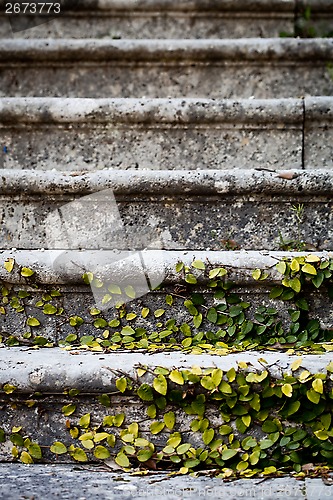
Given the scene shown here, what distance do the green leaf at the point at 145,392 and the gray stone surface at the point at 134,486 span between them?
0.17m

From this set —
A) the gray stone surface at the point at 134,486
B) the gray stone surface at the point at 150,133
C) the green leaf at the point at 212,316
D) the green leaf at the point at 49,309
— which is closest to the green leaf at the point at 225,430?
the gray stone surface at the point at 134,486

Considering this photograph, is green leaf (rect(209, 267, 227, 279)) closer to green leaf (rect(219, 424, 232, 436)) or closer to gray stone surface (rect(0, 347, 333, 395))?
gray stone surface (rect(0, 347, 333, 395))

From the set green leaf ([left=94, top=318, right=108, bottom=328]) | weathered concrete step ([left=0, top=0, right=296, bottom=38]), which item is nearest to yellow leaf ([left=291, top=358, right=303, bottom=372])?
green leaf ([left=94, top=318, right=108, bottom=328])

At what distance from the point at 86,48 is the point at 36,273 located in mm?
1116

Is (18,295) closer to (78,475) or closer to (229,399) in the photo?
(78,475)

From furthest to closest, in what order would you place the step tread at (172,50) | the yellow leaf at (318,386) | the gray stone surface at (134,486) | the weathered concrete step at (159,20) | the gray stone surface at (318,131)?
the weathered concrete step at (159,20)
the step tread at (172,50)
the gray stone surface at (318,131)
the yellow leaf at (318,386)
the gray stone surface at (134,486)

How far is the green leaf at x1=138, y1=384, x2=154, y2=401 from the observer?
133cm

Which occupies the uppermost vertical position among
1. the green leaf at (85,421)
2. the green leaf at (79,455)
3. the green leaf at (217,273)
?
the green leaf at (217,273)

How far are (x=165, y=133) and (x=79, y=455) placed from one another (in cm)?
115

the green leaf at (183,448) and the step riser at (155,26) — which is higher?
the step riser at (155,26)

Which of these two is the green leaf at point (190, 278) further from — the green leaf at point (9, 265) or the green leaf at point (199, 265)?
the green leaf at point (9, 265)

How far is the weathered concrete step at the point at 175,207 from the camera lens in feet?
5.65

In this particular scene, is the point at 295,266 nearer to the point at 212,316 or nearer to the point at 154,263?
the point at 212,316

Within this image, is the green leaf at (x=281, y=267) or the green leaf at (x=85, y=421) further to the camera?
the green leaf at (x=281, y=267)
